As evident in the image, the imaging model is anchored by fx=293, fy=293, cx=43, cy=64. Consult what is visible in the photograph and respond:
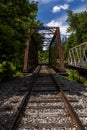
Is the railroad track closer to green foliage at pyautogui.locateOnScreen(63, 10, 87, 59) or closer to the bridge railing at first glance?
the bridge railing

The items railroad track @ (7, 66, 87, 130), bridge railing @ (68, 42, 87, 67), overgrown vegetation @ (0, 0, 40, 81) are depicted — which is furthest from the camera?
bridge railing @ (68, 42, 87, 67)

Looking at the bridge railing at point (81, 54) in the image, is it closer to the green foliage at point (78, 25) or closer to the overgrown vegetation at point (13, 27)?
the overgrown vegetation at point (13, 27)

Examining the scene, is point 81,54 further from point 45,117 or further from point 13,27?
point 45,117

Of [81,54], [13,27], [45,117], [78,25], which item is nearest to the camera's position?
[45,117]

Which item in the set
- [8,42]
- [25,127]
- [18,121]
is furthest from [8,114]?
[8,42]

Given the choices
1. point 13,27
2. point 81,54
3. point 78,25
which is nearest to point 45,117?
point 13,27

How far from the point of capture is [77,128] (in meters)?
6.59

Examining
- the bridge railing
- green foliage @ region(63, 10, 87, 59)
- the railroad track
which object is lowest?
the railroad track

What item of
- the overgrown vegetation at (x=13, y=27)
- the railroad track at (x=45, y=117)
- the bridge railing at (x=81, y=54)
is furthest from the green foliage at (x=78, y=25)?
the railroad track at (x=45, y=117)

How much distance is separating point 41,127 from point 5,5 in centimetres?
1300

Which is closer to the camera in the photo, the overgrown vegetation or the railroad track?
the railroad track

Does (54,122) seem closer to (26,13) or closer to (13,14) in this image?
(13,14)

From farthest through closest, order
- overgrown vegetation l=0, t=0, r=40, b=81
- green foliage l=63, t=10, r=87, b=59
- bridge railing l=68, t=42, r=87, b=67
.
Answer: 1. green foliage l=63, t=10, r=87, b=59
2. bridge railing l=68, t=42, r=87, b=67
3. overgrown vegetation l=0, t=0, r=40, b=81

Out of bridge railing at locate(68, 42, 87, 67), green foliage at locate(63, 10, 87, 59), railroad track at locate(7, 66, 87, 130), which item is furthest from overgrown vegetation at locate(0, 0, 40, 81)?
green foliage at locate(63, 10, 87, 59)
